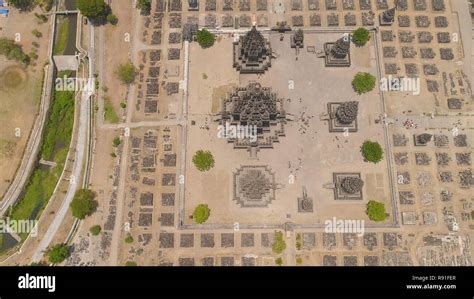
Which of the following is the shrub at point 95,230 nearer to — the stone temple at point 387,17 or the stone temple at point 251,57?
the stone temple at point 251,57

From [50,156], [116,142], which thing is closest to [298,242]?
[116,142]

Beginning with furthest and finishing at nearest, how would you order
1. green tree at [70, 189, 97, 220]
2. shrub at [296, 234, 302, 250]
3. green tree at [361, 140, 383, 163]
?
green tree at [361, 140, 383, 163] < shrub at [296, 234, 302, 250] < green tree at [70, 189, 97, 220]

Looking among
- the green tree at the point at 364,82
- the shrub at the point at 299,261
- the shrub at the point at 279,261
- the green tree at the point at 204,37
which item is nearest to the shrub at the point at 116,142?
the green tree at the point at 204,37


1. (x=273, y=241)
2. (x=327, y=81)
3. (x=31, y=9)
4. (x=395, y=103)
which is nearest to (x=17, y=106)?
(x=31, y=9)

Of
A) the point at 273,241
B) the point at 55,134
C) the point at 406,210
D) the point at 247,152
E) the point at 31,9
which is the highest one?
the point at 31,9

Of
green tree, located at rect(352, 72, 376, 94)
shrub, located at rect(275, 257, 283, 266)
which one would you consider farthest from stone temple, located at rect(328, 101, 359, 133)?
shrub, located at rect(275, 257, 283, 266)

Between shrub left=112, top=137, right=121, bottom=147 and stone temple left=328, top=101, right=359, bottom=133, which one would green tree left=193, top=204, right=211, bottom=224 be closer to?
shrub left=112, top=137, right=121, bottom=147

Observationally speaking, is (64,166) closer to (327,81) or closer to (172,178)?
(172,178)
